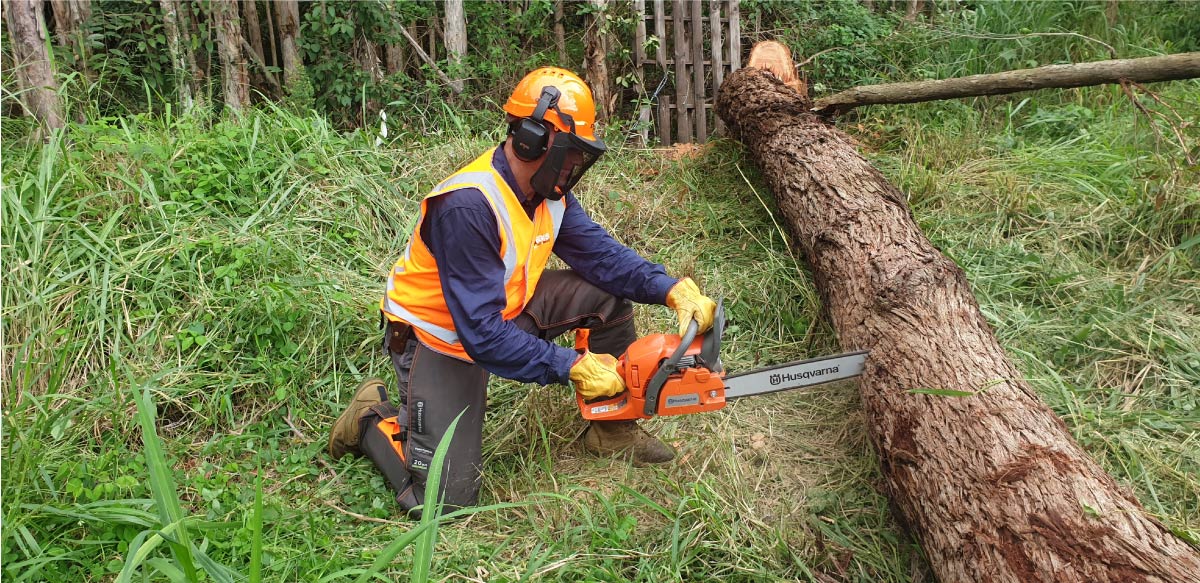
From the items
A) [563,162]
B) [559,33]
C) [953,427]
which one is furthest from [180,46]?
[953,427]

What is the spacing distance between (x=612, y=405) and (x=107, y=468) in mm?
1774

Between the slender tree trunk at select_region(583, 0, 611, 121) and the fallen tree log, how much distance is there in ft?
6.41

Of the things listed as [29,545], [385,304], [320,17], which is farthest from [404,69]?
[29,545]

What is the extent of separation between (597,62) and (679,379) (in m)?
3.57

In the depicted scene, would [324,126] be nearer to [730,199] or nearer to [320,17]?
[320,17]

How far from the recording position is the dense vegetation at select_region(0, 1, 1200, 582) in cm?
238

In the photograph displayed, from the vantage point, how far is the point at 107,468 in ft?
8.61

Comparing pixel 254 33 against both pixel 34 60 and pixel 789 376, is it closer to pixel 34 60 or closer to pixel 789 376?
pixel 34 60

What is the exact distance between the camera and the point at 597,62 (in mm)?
5469

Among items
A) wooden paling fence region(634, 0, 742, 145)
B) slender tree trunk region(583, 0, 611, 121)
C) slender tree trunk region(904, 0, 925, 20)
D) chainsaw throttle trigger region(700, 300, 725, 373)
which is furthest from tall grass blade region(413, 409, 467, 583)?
slender tree trunk region(904, 0, 925, 20)

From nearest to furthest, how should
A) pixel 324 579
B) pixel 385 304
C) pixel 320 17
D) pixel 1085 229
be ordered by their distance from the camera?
pixel 324 579 < pixel 385 304 < pixel 1085 229 < pixel 320 17

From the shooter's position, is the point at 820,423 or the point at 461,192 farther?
the point at 820,423

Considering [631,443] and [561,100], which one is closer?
[561,100]

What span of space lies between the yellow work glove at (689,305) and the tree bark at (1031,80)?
2476mm
